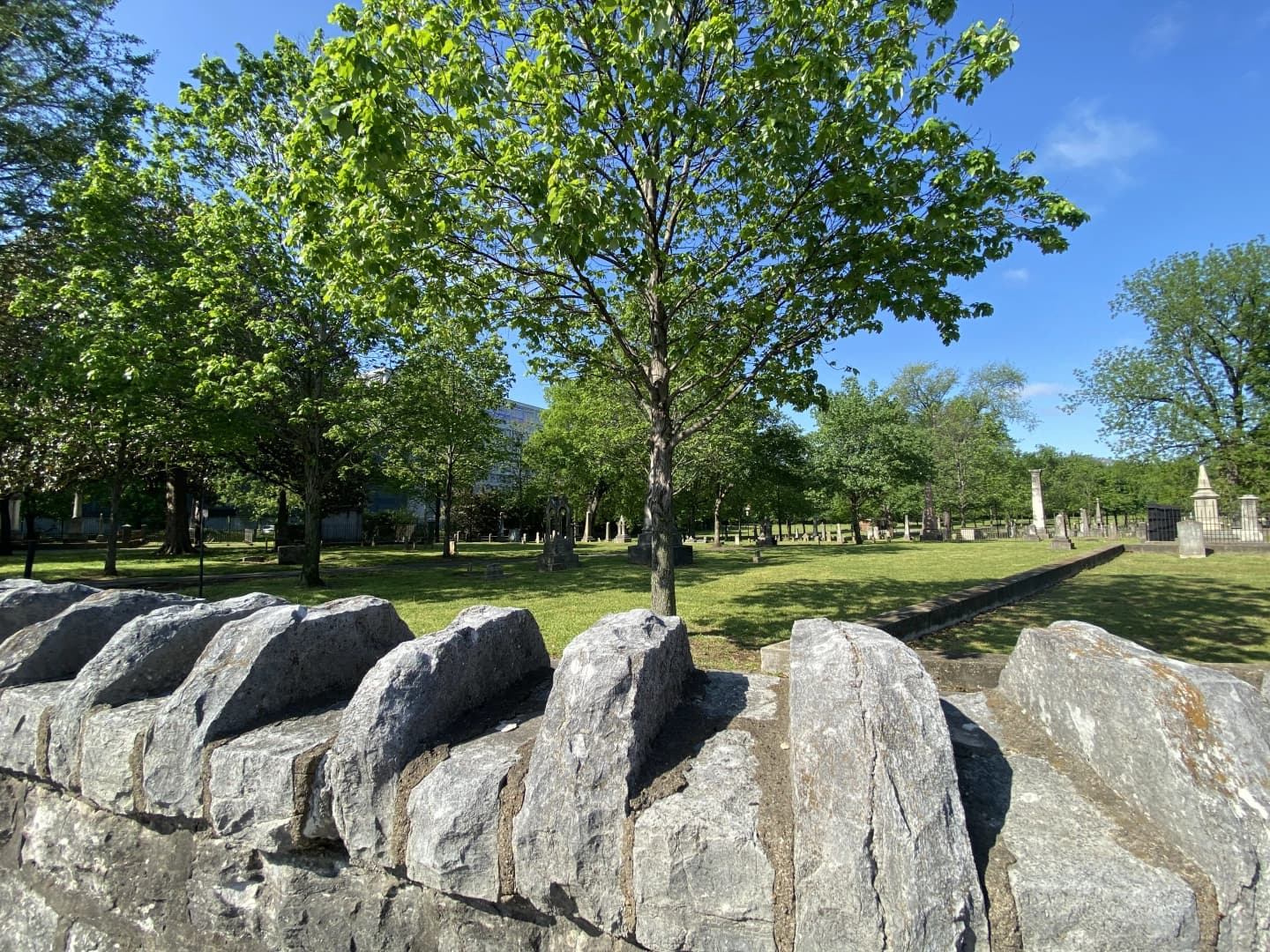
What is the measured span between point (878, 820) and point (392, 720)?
121cm

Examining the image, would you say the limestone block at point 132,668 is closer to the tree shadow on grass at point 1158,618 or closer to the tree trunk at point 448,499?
the tree shadow on grass at point 1158,618

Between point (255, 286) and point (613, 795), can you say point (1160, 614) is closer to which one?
point (613, 795)

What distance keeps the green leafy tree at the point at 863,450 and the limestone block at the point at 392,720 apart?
34.5 metres

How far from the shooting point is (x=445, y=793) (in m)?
1.50

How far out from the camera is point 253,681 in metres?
1.89

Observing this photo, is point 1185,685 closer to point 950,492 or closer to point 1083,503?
point 950,492

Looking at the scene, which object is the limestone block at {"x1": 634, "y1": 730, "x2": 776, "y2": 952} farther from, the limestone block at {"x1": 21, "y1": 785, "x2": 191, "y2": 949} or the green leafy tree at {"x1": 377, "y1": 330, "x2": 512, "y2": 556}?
the green leafy tree at {"x1": 377, "y1": 330, "x2": 512, "y2": 556}

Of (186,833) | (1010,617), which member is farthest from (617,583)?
(186,833)

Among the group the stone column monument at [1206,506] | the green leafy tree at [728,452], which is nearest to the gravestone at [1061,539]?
the stone column monument at [1206,506]

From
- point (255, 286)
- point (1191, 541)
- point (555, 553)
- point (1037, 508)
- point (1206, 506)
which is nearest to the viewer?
point (255, 286)

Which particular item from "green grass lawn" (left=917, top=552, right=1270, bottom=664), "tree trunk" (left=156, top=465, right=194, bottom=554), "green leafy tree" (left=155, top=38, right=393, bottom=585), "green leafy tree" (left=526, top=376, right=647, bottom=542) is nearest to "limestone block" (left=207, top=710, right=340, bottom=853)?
"green grass lawn" (left=917, top=552, right=1270, bottom=664)

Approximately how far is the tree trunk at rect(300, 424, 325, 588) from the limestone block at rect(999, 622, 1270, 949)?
15.8 meters

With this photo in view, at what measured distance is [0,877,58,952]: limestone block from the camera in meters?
2.02

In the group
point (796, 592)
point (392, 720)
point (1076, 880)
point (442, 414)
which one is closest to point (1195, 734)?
point (1076, 880)
